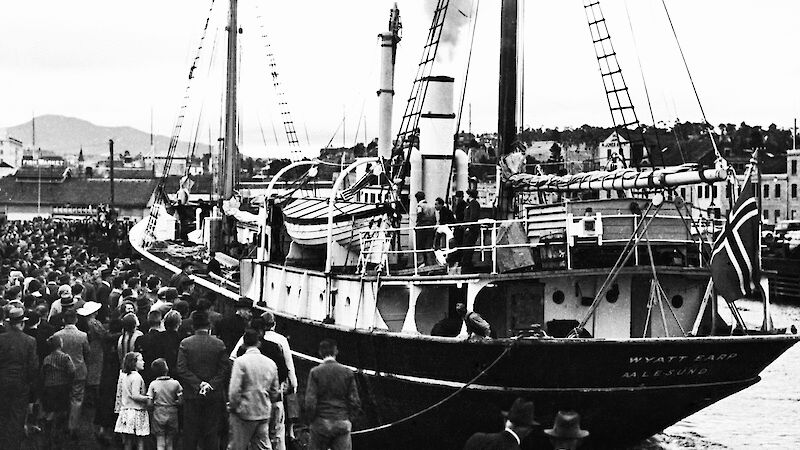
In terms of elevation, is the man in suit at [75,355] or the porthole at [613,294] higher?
the porthole at [613,294]

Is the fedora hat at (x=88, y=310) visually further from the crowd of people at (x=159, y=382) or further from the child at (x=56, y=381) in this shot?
the child at (x=56, y=381)

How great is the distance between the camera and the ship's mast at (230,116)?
127 feet

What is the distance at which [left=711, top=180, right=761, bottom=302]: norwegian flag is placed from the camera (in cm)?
1416

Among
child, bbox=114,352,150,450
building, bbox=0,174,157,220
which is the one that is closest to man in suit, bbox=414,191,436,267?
child, bbox=114,352,150,450

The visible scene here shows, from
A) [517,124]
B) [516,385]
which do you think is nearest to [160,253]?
[517,124]

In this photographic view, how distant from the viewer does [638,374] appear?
14625 millimetres

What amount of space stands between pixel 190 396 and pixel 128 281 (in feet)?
28.7

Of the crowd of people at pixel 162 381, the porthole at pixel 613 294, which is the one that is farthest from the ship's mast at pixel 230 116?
the porthole at pixel 613 294

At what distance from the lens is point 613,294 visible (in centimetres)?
1639

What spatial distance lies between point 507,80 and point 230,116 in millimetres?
20924

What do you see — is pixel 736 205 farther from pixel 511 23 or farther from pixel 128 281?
pixel 128 281

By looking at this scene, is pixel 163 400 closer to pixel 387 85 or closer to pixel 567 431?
pixel 567 431

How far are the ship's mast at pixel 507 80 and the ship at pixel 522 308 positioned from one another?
29 cm

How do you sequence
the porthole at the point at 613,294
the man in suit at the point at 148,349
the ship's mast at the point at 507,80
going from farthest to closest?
the ship's mast at the point at 507,80 → the porthole at the point at 613,294 → the man in suit at the point at 148,349
